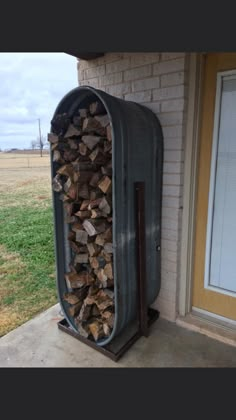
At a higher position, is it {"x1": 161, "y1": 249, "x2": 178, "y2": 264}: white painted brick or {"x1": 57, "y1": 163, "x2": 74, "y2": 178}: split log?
{"x1": 57, "y1": 163, "x2": 74, "y2": 178}: split log

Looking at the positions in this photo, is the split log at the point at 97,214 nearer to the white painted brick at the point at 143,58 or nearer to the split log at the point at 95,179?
the split log at the point at 95,179

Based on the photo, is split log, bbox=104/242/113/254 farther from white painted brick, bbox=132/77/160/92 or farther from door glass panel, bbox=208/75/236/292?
white painted brick, bbox=132/77/160/92

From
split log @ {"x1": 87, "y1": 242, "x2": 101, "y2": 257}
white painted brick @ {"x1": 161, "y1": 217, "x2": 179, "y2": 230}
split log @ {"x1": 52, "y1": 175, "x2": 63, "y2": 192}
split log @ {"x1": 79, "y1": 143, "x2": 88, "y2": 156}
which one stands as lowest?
split log @ {"x1": 87, "y1": 242, "x2": 101, "y2": 257}

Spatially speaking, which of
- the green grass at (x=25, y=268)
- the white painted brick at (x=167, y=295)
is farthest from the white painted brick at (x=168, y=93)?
the green grass at (x=25, y=268)

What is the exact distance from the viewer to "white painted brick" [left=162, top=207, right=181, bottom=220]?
1885 millimetres

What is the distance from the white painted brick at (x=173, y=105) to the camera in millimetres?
1724

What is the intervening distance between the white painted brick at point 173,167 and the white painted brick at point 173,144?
111 millimetres

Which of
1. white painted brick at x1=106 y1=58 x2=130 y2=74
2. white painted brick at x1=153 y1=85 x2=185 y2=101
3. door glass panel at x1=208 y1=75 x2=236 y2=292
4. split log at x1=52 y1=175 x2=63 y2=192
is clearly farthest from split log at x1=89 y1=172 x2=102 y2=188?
white painted brick at x1=106 y1=58 x2=130 y2=74

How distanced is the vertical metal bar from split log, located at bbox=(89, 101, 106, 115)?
0.51 metres

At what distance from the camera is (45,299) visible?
239cm

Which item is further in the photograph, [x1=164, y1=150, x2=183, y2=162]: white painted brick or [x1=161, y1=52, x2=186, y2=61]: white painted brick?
[x1=164, y1=150, x2=183, y2=162]: white painted brick

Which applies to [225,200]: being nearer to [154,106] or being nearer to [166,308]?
[154,106]
